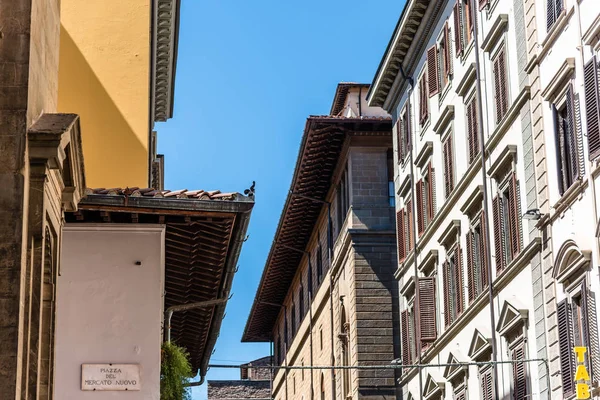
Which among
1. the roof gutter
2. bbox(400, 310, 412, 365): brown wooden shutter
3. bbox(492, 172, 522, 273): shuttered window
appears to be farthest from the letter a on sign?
bbox(400, 310, 412, 365): brown wooden shutter

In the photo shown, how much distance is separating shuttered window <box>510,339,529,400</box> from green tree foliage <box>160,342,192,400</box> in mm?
8011

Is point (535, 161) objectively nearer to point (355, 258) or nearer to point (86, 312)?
point (86, 312)

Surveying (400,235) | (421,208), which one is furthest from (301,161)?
(421,208)

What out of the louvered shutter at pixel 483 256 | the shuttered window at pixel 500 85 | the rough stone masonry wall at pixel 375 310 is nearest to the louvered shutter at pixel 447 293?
the louvered shutter at pixel 483 256

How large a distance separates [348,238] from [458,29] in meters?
11.9

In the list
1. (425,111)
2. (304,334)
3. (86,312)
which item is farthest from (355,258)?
(86,312)

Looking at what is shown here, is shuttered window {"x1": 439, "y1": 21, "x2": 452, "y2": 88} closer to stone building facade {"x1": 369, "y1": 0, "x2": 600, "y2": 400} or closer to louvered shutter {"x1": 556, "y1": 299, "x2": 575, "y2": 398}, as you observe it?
stone building facade {"x1": 369, "y1": 0, "x2": 600, "y2": 400}

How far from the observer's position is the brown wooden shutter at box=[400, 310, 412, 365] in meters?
36.6

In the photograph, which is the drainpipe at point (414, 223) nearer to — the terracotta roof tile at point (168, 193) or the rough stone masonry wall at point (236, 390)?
the terracotta roof tile at point (168, 193)

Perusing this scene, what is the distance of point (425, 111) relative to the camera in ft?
113

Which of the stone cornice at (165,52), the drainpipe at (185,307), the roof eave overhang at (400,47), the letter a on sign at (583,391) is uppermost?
the roof eave overhang at (400,47)

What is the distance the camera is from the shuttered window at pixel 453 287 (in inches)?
1204

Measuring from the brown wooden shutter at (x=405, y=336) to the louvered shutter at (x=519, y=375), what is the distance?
1059 cm

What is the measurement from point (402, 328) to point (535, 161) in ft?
45.8
